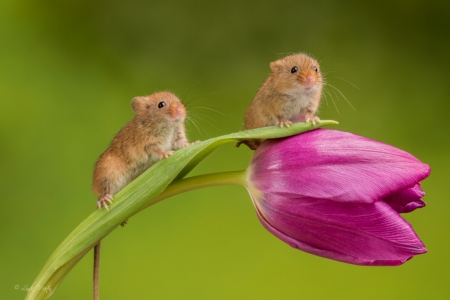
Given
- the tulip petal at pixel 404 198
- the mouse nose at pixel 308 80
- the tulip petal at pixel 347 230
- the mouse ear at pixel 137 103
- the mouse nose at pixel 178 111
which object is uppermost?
the mouse nose at pixel 308 80

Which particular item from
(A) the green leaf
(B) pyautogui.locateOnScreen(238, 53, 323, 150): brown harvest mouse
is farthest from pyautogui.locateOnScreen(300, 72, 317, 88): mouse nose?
(A) the green leaf

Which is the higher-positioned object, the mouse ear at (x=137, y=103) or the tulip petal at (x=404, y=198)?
the mouse ear at (x=137, y=103)

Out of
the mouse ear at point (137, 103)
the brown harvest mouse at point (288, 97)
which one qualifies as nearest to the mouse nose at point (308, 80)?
the brown harvest mouse at point (288, 97)

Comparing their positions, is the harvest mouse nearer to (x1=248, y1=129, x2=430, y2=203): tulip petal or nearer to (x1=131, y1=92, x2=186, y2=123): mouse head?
(x1=131, y1=92, x2=186, y2=123): mouse head

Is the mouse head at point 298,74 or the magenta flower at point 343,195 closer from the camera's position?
the magenta flower at point 343,195

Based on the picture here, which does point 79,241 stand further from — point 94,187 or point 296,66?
point 296,66

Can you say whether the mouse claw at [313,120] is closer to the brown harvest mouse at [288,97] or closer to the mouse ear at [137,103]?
the brown harvest mouse at [288,97]
